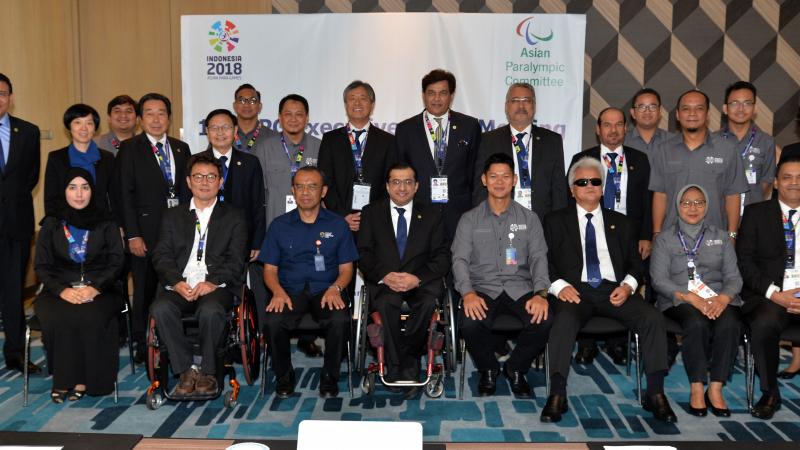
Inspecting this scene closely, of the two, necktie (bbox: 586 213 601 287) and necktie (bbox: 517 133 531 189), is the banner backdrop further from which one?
necktie (bbox: 586 213 601 287)

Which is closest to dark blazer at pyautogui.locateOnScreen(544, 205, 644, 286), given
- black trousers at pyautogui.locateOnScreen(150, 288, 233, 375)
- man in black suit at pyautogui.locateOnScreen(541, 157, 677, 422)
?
man in black suit at pyautogui.locateOnScreen(541, 157, 677, 422)

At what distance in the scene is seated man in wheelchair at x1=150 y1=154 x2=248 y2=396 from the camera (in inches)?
146

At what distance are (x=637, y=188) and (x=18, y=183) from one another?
3.94 meters

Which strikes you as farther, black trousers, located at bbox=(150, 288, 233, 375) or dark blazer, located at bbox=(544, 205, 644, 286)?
dark blazer, located at bbox=(544, 205, 644, 286)

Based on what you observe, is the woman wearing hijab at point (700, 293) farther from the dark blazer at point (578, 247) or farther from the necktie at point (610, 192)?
the necktie at point (610, 192)

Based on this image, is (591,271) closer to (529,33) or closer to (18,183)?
(529,33)

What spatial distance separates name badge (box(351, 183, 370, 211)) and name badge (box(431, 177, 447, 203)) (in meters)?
0.44

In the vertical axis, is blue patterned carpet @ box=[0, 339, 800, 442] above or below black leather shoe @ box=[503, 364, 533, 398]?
below

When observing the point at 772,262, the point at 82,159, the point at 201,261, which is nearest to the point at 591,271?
the point at 772,262

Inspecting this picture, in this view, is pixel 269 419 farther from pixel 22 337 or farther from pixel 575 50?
pixel 575 50

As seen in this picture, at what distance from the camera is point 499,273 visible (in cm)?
406

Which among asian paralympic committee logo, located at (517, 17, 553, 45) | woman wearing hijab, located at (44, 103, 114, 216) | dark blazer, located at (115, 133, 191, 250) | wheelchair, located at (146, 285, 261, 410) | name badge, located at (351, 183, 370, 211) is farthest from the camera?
asian paralympic committee logo, located at (517, 17, 553, 45)

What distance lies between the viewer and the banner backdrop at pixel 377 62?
18.7 feet

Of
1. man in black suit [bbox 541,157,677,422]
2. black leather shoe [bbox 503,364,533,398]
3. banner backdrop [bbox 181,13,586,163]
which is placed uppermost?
banner backdrop [bbox 181,13,586,163]
